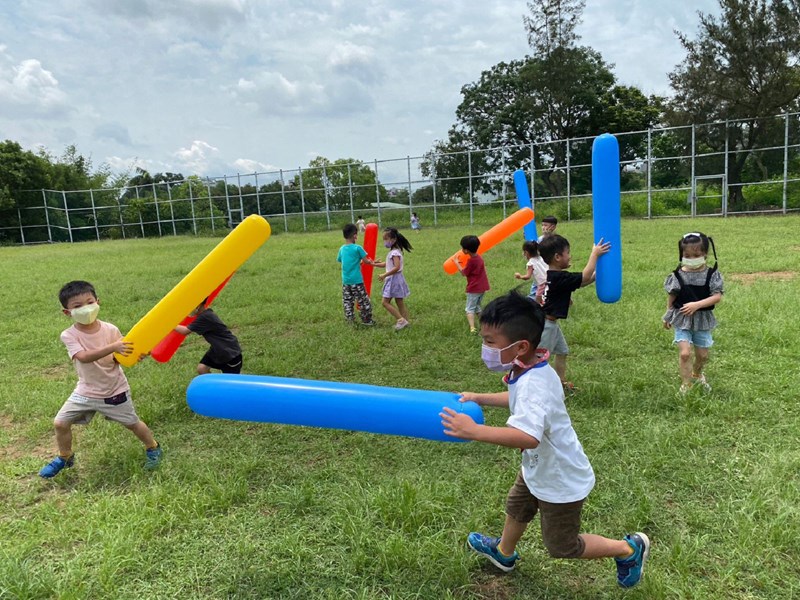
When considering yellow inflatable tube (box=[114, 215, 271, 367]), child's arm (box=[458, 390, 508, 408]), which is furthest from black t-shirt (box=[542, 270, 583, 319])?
yellow inflatable tube (box=[114, 215, 271, 367])

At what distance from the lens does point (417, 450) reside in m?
3.98

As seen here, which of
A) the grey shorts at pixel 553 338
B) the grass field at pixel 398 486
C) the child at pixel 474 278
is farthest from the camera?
the child at pixel 474 278

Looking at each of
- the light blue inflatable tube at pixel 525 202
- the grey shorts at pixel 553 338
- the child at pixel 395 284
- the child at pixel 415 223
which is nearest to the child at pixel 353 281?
the child at pixel 395 284

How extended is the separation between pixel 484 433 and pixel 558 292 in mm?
2908

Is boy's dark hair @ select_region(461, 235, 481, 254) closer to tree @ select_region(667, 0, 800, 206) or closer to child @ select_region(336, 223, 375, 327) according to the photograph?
child @ select_region(336, 223, 375, 327)

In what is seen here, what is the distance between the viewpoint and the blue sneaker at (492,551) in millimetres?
2646

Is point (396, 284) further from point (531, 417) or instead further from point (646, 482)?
point (531, 417)

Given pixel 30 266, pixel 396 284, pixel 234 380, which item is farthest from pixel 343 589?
pixel 30 266

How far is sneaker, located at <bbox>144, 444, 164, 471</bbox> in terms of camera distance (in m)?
3.83

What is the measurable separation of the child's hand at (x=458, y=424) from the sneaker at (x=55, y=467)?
3186 mm

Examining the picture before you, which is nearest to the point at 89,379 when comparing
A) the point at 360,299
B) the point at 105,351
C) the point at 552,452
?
the point at 105,351

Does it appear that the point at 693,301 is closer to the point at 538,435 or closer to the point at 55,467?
the point at 538,435

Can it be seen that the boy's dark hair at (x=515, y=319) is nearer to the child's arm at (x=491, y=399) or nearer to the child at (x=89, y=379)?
the child's arm at (x=491, y=399)

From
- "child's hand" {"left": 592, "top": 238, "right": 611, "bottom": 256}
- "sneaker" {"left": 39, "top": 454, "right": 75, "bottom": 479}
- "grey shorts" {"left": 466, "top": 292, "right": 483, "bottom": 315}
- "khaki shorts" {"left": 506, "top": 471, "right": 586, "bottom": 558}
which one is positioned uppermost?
"child's hand" {"left": 592, "top": 238, "right": 611, "bottom": 256}
